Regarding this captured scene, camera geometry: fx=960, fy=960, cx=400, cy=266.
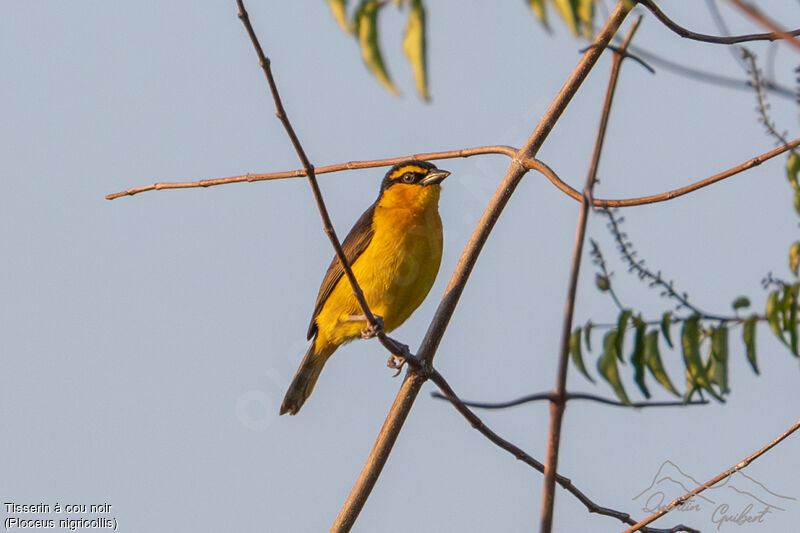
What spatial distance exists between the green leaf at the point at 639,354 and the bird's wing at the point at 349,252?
4.54 m

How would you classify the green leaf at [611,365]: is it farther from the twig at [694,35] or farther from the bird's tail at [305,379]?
the bird's tail at [305,379]

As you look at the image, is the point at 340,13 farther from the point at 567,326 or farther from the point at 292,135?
the point at 292,135

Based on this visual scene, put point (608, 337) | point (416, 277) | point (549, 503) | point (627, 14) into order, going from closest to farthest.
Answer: point (549, 503) < point (608, 337) < point (627, 14) < point (416, 277)

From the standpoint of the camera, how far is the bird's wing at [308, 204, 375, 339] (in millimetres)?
7672

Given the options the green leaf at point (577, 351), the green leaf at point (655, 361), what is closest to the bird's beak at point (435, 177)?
the green leaf at point (577, 351)

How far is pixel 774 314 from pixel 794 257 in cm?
27

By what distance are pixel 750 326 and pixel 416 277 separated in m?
4.46

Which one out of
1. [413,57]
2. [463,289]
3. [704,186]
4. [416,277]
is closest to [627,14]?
[704,186]

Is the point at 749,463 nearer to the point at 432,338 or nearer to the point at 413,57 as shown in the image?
the point at 432,338

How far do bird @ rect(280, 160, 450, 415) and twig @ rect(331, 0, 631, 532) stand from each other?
79.9 inches

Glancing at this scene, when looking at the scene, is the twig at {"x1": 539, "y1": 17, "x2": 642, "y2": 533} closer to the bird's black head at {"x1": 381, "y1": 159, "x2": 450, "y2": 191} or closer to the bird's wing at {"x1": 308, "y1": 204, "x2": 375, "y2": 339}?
the bird's wing at {"x1": 308, "y1": 204, "x2": 375, "y2": 339}

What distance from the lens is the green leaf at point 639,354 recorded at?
3066 millimetres

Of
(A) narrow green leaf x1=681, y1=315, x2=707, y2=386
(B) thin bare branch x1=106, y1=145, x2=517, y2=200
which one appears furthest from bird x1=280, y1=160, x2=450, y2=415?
(A) narrow green leaf x1=681, y1=315, x2=707, y2=386

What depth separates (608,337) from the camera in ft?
10.4
